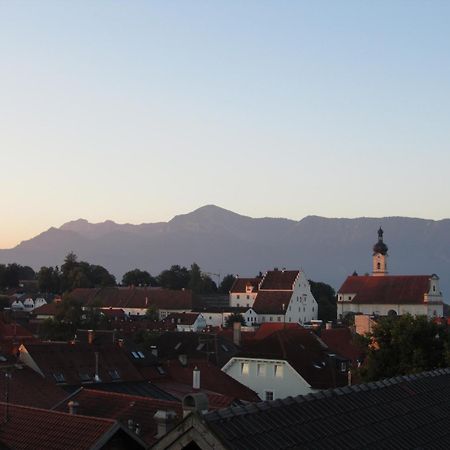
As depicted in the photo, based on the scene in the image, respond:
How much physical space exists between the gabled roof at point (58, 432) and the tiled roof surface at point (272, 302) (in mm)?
95972

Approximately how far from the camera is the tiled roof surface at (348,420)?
7977 mm

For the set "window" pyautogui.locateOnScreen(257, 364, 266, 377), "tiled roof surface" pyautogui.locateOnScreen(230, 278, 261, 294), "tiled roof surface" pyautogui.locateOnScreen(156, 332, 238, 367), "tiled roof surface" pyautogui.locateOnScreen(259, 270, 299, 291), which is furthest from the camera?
"tiled roof surface" pyautogui.locateOnScreen(230, 278, 261, 294)

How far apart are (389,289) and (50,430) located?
102 metres

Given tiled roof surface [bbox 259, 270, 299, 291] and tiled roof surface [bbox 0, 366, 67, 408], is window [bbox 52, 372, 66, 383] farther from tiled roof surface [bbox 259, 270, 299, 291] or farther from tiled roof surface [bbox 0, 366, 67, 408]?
tiled roof surface [bbox 259, 270, 299, 291]

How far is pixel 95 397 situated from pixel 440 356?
Answer: 13.2 metres

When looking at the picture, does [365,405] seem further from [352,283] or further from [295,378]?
[352,283]

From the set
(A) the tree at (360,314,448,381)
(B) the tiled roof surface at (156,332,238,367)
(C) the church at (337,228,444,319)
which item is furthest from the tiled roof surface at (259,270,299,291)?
(A) the tree at (360,314,448,381)

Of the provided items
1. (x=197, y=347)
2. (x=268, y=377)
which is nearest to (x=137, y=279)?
(x=197, y=347)

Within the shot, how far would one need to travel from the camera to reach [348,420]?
30.5 ft

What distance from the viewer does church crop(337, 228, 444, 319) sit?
113 m

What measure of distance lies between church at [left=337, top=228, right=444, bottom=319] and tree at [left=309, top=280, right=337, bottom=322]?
266 inches

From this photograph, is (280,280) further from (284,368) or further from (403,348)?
(403,348)

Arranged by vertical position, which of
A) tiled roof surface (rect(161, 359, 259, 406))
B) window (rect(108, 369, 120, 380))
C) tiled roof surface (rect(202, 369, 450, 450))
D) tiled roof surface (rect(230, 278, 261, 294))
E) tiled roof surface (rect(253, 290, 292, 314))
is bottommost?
tiled roof surface (rect(161, 359, 259, 406))

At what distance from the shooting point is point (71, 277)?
15125cm
